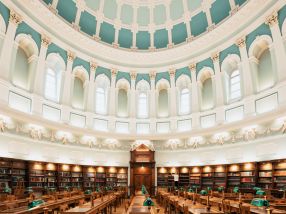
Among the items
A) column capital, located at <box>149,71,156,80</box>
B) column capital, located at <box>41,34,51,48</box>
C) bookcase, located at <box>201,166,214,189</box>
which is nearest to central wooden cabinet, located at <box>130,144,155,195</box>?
bookcase, located at <box>201,166,214,189</box>

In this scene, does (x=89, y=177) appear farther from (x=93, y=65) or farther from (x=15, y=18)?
(x=15, y=18)

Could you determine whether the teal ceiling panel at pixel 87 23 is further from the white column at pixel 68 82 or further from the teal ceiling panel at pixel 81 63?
the white column at pixel 68 82

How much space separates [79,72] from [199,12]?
1070cm

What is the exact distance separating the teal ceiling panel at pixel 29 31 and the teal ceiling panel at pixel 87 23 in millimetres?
4605

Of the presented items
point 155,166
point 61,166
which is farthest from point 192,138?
point 61,166

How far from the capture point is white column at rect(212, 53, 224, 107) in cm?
1794

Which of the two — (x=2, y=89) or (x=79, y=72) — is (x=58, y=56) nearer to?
(x=79, y=72)

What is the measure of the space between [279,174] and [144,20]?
53.7ft

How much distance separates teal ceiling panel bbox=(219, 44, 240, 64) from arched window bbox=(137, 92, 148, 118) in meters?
7.24

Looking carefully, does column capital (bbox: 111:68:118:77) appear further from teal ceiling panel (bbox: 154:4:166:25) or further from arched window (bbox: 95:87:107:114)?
teal ceiling panel (bbox: 154:4:166:25)

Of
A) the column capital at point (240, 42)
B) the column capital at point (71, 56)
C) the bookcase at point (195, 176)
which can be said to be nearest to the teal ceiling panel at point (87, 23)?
the column capital at point (71, 56)

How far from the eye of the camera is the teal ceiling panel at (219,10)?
1850 cm

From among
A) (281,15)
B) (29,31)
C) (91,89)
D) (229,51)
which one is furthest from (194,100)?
(29,31)

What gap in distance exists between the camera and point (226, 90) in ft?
59.1
